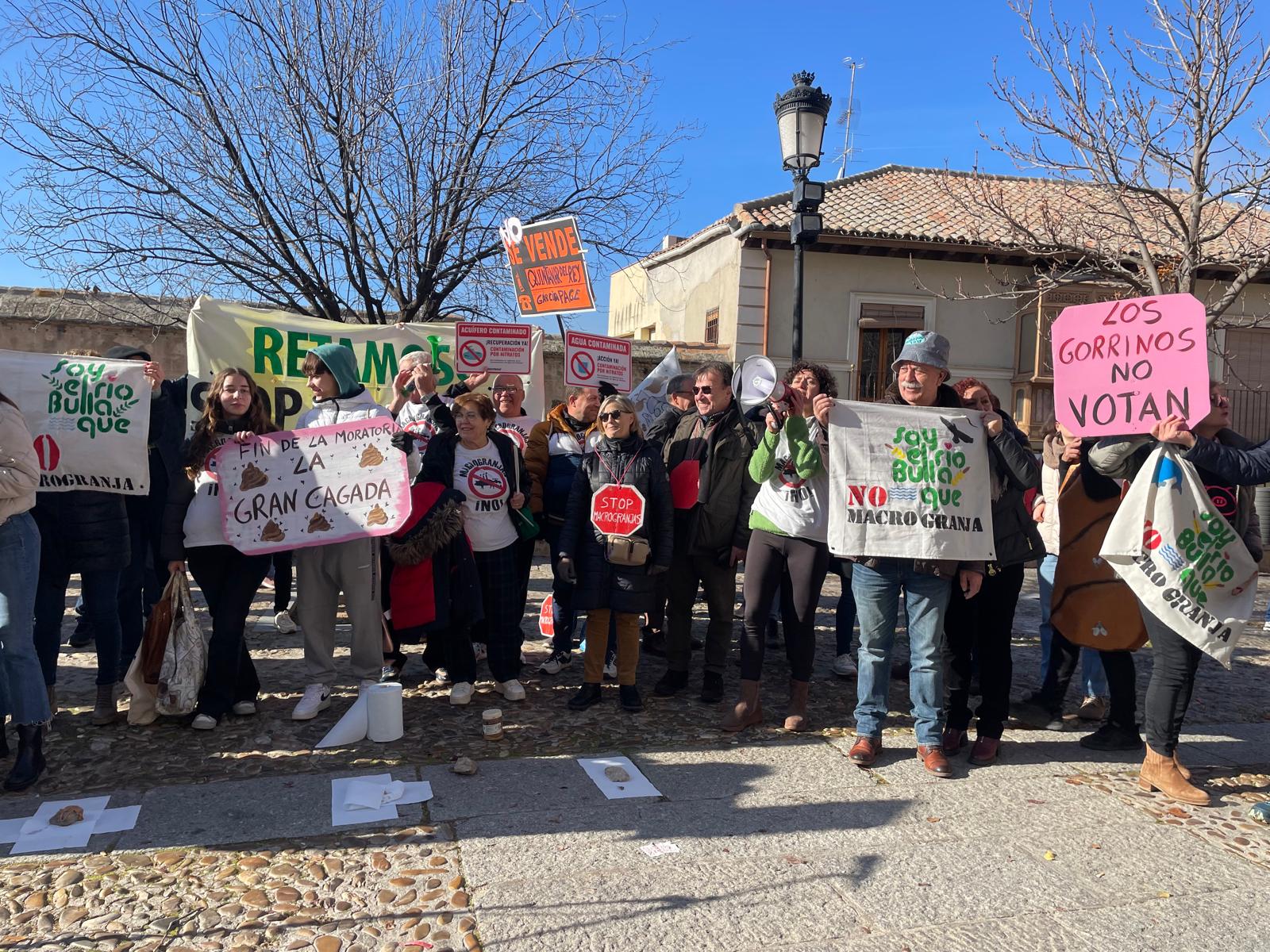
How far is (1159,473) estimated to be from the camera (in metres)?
3.94

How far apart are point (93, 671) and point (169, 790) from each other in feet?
7.46

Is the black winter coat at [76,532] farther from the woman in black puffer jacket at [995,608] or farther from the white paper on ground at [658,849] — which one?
the woman in black puffer jacket at [995,608]

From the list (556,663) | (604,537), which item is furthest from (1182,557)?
(556,663)

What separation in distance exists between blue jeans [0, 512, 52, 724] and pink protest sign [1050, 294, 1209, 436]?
4475 mm

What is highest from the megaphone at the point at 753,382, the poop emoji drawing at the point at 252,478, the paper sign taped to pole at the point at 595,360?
the paper sign taped to pole at the point at 595,360

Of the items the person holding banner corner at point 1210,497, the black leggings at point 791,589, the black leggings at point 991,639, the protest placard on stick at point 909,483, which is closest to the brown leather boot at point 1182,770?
the person holding banner corner at point 1210,497

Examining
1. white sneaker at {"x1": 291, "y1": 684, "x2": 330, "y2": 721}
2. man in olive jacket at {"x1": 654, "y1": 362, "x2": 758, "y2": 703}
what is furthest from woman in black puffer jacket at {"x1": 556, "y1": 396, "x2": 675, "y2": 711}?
white sneaker at {"x1": 291, "y1": 684, "x2": 330, "y2": 721}

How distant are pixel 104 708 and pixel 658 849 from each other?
118 inches

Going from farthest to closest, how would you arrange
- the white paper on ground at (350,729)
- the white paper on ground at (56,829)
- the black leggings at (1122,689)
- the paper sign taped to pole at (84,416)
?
the black leggings at (1122,689), the paper sign taped to pole at (84,416), the white paper on ground at (350,729), the white paper on ground at (56,829)

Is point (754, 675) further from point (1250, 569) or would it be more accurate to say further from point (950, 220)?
point (950, 220)

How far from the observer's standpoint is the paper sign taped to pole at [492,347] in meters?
7.58

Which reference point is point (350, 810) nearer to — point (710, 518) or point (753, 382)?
point (710, 518)

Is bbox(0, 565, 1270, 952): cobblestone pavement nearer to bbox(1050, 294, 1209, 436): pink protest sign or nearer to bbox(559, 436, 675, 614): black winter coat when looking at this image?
bbox(559, 436, 675, 614): black winter coat

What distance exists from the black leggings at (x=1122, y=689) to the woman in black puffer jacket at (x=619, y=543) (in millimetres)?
2302
